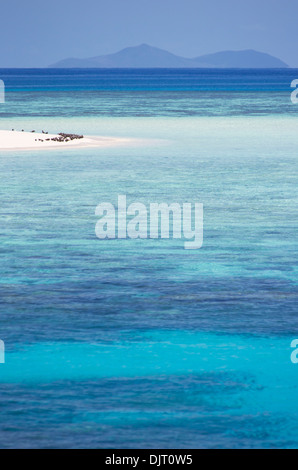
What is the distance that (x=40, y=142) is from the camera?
34.6m

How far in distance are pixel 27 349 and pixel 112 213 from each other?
8.33m

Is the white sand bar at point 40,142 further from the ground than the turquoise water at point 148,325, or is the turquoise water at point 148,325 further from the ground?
the white sand bar at point 40,142

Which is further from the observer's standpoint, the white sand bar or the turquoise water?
the white sand bar

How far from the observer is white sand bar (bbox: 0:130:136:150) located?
3369 cm

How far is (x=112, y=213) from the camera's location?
18.1m

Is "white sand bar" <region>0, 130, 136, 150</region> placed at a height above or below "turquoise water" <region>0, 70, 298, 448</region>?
above

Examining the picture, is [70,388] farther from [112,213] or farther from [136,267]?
[112,213]

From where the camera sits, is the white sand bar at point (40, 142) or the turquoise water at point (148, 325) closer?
the turquoise water at point (148, 325)

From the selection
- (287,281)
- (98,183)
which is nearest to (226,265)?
(287,281)

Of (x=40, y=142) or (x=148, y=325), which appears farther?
(x=40, y=142)

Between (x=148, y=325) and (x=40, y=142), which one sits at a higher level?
(x=40, y=142)

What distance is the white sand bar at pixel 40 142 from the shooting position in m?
33.7

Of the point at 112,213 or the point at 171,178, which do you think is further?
the point at 171,178
